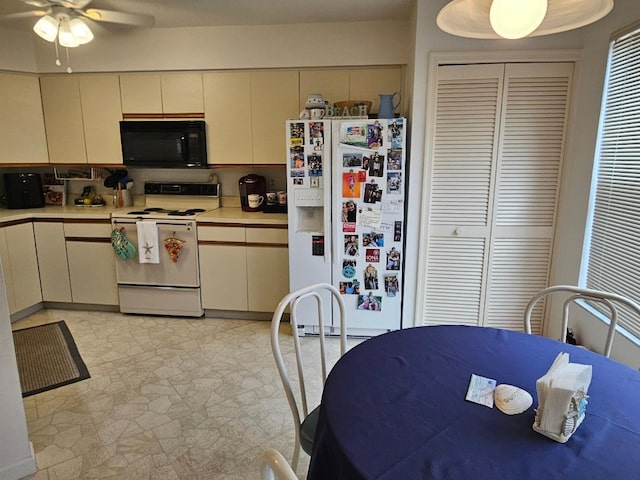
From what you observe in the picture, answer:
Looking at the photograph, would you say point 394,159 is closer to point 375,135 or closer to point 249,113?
point 375,135

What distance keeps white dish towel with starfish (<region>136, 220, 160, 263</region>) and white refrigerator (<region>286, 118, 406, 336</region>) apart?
117 centimetres

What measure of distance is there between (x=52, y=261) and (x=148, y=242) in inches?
40.9

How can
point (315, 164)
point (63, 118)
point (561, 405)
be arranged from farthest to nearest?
point (63, 118) → point (315, 164) → point (561, 405)

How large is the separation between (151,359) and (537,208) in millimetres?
2920

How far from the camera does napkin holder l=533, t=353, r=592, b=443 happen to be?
3.25ft

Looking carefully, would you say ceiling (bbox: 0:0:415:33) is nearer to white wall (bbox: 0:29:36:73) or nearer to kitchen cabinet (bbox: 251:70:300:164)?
white wall (bbox: 0:29:36:73)

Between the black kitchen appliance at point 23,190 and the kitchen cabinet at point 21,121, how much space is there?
0.14m

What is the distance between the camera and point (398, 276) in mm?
3039

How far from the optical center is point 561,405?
99 cm

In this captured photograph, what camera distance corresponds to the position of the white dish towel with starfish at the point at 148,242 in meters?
3.37

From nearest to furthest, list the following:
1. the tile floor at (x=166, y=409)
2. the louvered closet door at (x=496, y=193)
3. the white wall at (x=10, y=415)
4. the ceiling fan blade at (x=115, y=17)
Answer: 1. the white wall at (x=10, y=415)
2. the tile floor at (x=166, y=409)
3. the ceiling fan blade at (x=115, y=17)
4. the louvered closet door at (x=496, y=193)

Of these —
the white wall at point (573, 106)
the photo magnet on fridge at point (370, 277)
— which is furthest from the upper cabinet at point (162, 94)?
the photo magnet on fridge at point (370, 277)

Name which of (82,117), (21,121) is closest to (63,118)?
(82,117)

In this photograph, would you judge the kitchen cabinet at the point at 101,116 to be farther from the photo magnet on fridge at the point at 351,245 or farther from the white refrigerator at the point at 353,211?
the photo magnet on fridge at the point at 351,245
